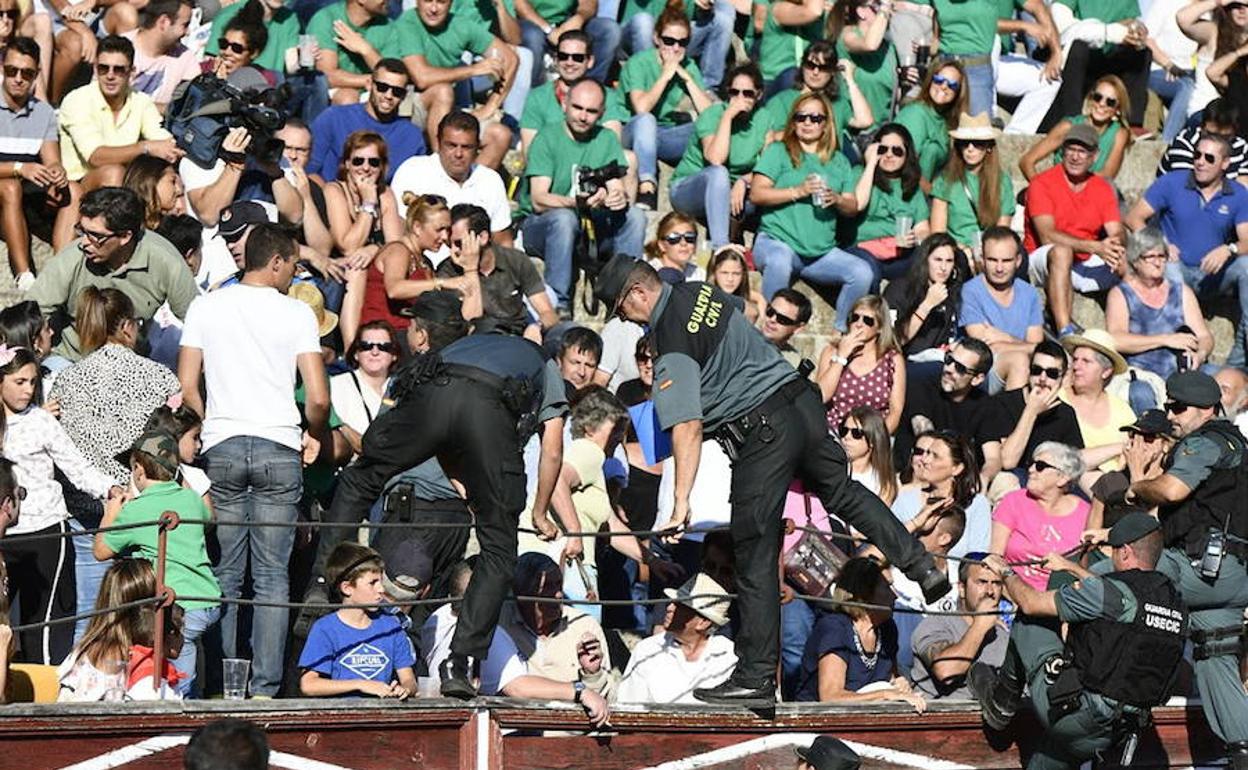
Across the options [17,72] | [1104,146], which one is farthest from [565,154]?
[1104,146]

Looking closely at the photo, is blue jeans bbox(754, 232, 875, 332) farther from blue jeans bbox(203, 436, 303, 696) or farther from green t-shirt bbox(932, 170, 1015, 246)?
blue jeans bbox(203, 436, 303, 696)

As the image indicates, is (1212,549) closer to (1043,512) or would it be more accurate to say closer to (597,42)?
(1043,512)

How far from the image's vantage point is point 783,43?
53.5 feet

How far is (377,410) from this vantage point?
40.0 ft

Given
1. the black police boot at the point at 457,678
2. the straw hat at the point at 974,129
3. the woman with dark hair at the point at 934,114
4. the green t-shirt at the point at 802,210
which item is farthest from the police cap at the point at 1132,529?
the straw hat at the point at 974,129

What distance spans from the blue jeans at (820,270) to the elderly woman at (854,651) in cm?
347

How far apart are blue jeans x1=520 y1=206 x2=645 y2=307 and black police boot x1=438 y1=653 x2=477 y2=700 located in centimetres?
417

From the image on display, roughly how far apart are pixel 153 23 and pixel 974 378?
5070 millimetres

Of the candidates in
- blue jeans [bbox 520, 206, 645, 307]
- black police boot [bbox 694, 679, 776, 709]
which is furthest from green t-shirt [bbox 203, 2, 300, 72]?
black police boot [bbox 694, 679, 776, 709]

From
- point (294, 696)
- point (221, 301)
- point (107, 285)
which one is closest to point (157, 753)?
point (294, 696)

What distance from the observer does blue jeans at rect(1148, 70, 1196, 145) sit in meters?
17.1

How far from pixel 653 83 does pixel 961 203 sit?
1985mm

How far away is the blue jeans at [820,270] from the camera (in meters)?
14.5

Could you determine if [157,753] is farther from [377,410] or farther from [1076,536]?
[1076,536]
